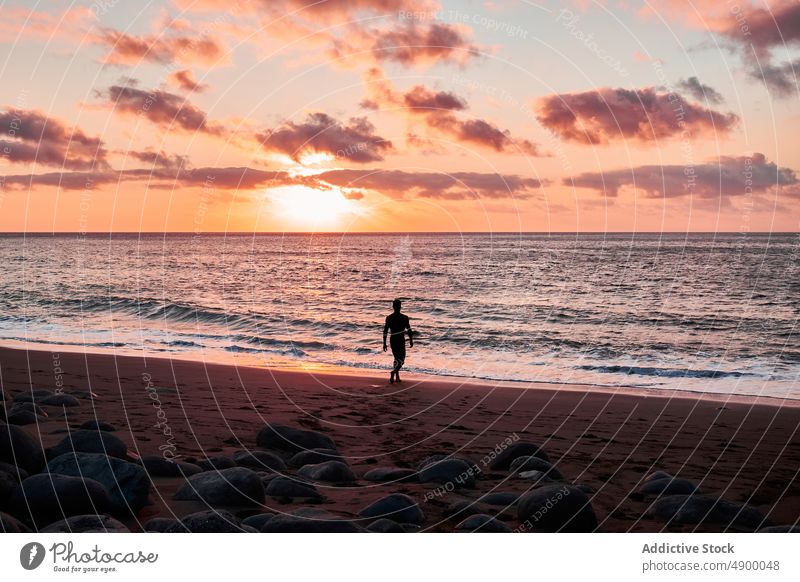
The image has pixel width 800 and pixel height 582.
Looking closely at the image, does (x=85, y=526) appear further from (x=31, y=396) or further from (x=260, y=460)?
(x=31, y=396)

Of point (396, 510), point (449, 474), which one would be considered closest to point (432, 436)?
point (449, 474)

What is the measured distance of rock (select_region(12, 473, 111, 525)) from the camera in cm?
775

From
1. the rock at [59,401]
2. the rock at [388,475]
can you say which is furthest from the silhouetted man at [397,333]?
the rock at [388,475]

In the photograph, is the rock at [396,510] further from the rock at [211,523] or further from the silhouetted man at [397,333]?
the silhouetted man at [397,333]

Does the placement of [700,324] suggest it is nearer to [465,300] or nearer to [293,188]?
[465,300]

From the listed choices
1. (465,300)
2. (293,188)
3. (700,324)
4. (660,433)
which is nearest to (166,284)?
(465,300)

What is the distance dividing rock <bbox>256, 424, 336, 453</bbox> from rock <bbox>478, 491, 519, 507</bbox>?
3.38 meters

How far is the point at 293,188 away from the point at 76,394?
1513 cm

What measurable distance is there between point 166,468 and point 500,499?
14.6 feet

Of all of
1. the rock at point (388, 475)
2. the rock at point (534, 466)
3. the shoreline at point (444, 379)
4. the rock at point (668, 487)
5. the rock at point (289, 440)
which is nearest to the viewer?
the rock at point (668, 487)

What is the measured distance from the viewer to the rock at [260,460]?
10.5 m

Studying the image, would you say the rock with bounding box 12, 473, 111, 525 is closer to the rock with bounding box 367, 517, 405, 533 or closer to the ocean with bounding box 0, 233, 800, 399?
the rock with bounding box 367, 517, 405, 533

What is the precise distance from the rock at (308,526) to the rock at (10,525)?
2379 mm

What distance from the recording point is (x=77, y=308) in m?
43.4
